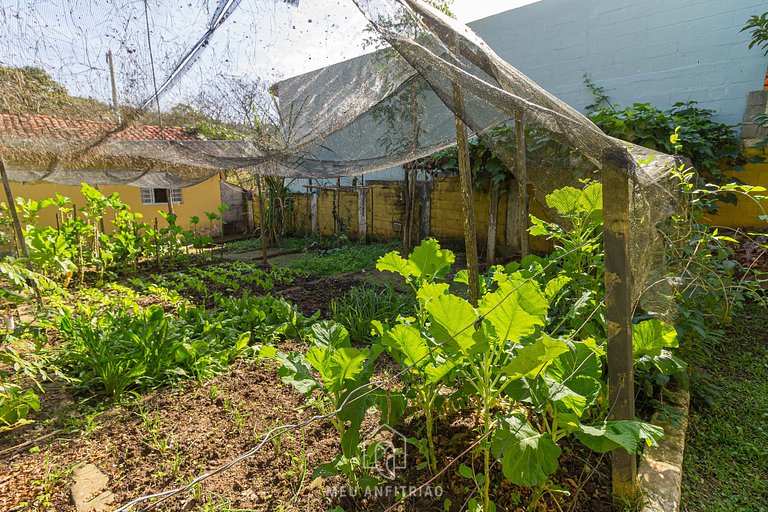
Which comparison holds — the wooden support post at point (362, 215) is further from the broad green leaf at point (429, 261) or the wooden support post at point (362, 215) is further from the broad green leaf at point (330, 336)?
the broad green leaf at point (330, 336)

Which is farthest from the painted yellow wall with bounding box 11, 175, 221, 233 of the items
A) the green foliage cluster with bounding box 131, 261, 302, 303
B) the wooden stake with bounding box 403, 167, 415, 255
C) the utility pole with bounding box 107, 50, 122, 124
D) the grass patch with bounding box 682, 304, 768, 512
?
the grass patch with bounding box 682, 304, 768, 512

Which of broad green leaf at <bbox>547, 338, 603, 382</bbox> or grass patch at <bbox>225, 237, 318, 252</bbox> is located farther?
grass patch at <bbox>225, 237, 318, 252</bbox>

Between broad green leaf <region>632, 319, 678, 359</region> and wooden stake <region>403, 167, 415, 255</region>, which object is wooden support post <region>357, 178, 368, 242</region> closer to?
wooden stake <region>403, 167, 415, 255</region>

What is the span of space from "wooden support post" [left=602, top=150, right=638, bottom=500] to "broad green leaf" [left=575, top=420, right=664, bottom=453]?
0.47ft

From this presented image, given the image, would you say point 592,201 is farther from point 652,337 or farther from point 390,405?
point 390,405

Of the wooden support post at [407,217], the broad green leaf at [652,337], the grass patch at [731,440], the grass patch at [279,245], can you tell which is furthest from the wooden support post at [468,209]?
the grass patch at [279,245]

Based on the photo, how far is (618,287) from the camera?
1210mm

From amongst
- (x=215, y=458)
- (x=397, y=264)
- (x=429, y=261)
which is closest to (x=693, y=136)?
(x=429, y=261)

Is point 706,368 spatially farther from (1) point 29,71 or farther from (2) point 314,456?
(1) point 29,71

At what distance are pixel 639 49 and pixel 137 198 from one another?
11069 mm

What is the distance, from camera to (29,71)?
2.19 metres

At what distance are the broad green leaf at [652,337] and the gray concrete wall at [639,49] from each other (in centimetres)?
482

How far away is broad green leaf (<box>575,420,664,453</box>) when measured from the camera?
106cm

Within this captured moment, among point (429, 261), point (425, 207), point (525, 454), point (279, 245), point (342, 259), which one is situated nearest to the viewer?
point (525, 454)
